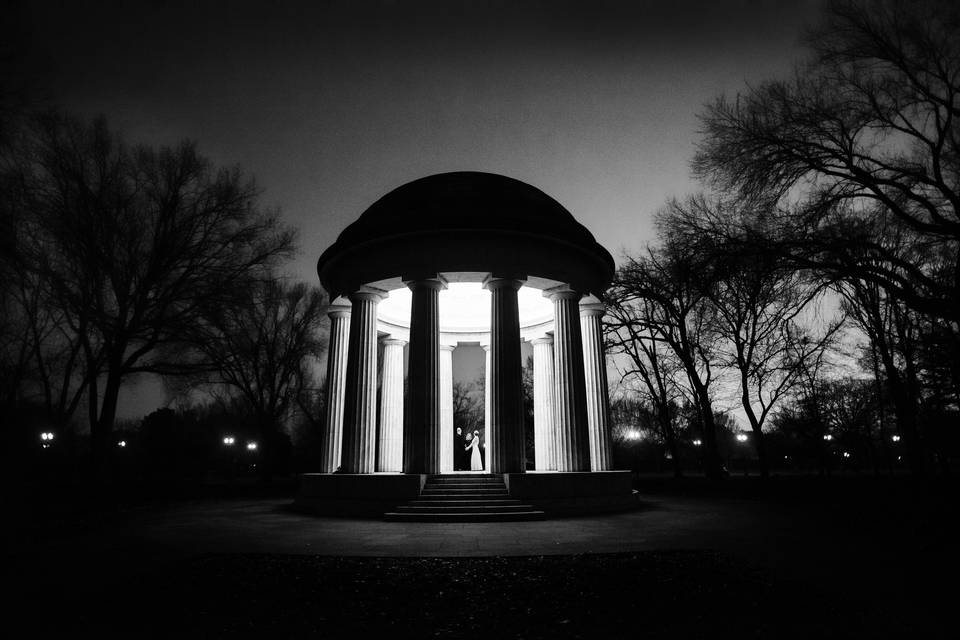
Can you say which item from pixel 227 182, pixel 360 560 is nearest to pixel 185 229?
pixel 227 182

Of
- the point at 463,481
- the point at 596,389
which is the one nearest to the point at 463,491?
the point at 463,481

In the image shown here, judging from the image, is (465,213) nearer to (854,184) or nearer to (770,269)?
(770,269)

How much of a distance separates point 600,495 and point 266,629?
655 inches

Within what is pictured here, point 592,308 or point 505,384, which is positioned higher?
point 592,308

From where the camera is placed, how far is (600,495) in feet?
68.2

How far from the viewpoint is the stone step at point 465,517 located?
692 inches

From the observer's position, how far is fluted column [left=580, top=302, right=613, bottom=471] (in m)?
24.2

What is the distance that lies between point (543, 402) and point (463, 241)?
11990mm

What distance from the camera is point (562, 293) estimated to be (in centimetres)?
2342

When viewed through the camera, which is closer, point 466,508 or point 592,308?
point 466,508

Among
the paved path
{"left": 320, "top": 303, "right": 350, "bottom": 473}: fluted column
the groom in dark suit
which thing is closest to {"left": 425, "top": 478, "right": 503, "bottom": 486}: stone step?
the paved path

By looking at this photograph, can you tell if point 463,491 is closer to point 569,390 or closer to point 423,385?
point 423,385

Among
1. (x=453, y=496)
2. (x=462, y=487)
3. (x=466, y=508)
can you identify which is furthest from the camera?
(x=462, y=487)

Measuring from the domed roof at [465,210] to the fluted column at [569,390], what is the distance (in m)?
3.31
